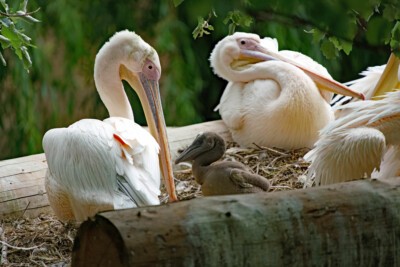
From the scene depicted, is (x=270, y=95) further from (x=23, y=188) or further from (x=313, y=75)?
(x=23, y=188)

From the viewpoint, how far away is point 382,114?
344 centimetres

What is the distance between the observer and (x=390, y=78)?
4387 mm

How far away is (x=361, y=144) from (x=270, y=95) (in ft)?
5.43

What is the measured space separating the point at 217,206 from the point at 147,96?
7.89ft

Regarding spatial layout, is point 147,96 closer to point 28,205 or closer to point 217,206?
point 28,205

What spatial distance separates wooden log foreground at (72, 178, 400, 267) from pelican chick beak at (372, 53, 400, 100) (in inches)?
89.3

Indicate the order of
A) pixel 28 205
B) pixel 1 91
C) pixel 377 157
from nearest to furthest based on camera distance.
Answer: pixel 377 157 → pixel 28 205 → pixel 1 91

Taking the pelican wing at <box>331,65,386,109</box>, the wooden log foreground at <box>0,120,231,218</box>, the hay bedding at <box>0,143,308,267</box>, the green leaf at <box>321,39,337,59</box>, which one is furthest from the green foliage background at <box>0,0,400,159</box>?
the green leaf at <box>321,39,337,59</box>

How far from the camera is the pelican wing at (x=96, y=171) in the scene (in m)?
3.42

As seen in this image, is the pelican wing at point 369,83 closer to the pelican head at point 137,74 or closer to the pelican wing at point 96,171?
the pelican head at point 137,74

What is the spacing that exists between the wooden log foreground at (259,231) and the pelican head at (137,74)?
2.08 meters

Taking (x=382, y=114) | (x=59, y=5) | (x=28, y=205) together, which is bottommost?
(x=28, y=205)

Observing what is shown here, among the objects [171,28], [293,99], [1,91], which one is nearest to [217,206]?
[293,99]

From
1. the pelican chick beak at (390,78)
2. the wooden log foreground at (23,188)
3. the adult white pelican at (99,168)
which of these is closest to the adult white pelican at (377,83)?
the pelican chick beak at (390,78)
